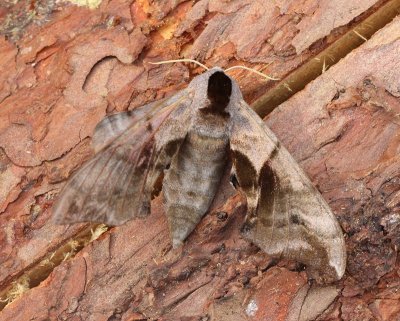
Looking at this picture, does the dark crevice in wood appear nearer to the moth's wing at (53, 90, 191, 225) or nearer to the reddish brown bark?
the reddish brown bark

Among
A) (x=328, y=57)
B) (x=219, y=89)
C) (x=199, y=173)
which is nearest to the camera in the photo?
(x=219, y=89)

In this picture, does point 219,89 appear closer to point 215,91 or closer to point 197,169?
point 215,91

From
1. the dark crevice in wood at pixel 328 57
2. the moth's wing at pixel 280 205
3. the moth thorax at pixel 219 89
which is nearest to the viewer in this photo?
the moth's wing at pixel 280 205

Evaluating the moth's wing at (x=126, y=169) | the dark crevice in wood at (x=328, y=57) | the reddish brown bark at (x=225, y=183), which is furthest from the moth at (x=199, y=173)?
the dark crevice in wood at (x=328, y=57)

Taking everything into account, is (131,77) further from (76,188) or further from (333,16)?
(333,16)

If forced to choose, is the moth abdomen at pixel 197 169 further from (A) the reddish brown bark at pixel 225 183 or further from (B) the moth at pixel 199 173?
(A) the reddish brown bark at pixel 225 183

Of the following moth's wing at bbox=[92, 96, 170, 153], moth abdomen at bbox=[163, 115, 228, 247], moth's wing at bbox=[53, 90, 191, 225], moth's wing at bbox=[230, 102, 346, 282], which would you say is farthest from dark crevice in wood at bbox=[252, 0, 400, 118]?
moth's wing at bbox=[92, 96, 170, 153]

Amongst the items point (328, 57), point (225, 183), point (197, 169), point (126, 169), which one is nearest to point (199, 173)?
point (197, 169)

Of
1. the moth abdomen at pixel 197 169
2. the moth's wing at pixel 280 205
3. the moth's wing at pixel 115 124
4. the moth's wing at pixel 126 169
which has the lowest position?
the moth's wing at pixel 280 205
